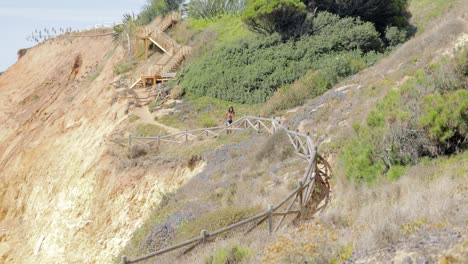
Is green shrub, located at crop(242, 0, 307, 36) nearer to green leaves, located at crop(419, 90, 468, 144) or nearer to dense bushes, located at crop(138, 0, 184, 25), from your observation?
dense bushes, located at crop(138, 0, 184, 25)

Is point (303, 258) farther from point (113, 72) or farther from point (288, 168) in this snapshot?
point (113, 72)

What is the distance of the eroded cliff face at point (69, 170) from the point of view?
18281 mm

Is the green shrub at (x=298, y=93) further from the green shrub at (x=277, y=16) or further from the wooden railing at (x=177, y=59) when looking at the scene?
the wooden railing at (x=177, y=59)

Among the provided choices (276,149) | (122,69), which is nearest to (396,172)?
(276,149)

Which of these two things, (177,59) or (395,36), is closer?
(395,36)

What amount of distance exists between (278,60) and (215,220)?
16619mm

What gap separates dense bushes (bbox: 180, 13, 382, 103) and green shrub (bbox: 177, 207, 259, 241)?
1359 centimetres

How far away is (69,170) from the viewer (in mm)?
24938

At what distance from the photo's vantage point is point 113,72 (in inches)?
1409

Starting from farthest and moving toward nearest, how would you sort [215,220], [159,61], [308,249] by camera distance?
1. [159,61]
2. [215,220]
3. [308,249]

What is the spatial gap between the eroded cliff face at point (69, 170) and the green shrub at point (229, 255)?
350 inches

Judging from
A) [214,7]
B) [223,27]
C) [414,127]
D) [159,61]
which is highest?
[214,7]

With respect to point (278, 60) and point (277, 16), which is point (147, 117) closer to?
point (278, 60)

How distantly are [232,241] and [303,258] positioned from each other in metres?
2.54
